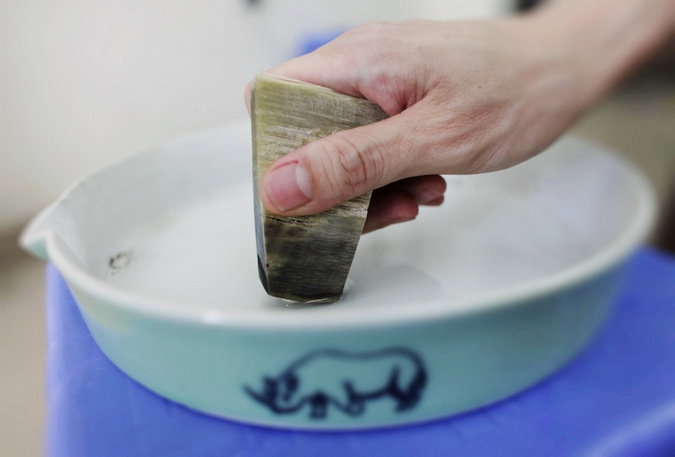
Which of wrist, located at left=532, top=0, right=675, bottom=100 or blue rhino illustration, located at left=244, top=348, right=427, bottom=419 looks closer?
blue rhino illustration, located at left=244, top=348, right=427, bottom=419

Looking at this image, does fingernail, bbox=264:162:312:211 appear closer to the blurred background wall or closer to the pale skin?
the pale skin

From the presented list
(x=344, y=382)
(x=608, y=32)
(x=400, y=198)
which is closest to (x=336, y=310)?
(x=344, y=382)

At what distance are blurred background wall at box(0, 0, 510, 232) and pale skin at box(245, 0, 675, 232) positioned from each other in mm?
93

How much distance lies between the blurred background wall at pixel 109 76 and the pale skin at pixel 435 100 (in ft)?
0.30

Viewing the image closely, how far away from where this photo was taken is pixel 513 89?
29 centimetres

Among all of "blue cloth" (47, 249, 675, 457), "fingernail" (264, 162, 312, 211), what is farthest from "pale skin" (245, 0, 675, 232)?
"blue cloth" (47, 249, 675, 457)

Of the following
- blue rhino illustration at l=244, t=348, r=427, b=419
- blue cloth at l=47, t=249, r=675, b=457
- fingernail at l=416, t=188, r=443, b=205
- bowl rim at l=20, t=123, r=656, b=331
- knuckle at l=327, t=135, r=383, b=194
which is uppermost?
knuckle at l=327, t=135, r=383, b=194

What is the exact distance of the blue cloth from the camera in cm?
24

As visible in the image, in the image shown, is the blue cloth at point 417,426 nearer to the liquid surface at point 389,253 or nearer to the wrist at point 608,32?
the liquid surface at point 389,253

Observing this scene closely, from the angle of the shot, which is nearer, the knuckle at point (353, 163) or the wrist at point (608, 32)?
the knuckle at point (353, 163)

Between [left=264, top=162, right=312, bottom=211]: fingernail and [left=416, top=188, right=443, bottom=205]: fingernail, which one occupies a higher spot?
[left=264, top=162, right=312, bottom=211]: fingernail

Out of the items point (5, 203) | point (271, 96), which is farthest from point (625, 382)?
point (5, 203)

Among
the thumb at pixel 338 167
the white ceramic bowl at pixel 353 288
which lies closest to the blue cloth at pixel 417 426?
the white ceramic bowl at pixel 353 288

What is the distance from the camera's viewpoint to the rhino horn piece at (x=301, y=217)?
0.24 metres
